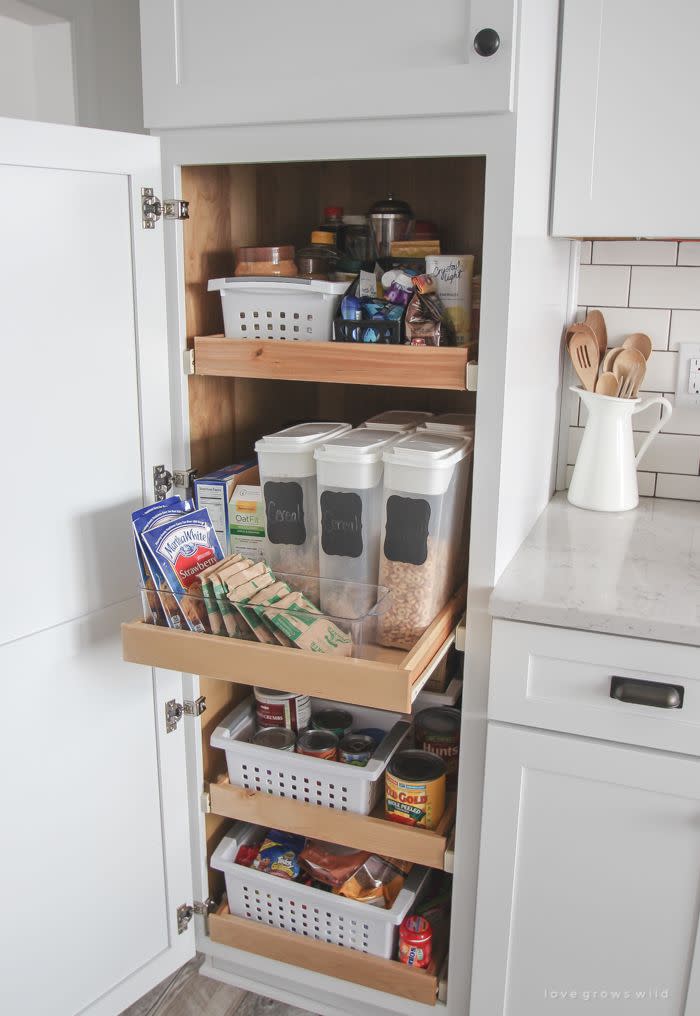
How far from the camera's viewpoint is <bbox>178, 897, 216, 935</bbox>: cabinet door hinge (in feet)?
5.63

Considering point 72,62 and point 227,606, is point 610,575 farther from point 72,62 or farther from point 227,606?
point 72,62

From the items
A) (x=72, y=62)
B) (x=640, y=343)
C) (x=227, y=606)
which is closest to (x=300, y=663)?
(x=227, y=606)

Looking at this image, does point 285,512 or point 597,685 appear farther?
point 285,512

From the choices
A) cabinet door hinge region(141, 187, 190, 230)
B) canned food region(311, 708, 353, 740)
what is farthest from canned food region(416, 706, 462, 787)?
cabinet door hinge region(141, 187, 190, 230)

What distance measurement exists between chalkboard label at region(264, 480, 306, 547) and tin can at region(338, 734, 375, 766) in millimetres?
419

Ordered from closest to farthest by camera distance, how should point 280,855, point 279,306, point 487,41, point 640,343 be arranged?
point 487,41 → point 279,306 → point 280,855 → point 640,343

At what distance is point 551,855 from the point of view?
1.42 metres

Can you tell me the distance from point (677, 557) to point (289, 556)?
26.5 inches

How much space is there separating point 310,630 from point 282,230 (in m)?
0.94

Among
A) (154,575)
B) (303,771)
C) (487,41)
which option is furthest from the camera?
(303,771)

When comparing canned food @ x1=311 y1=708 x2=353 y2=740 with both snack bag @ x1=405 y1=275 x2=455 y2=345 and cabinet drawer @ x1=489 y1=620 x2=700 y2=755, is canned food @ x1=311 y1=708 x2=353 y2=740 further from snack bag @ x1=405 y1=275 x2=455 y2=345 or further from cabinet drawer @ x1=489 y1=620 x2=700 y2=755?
snack bag @ x1=405 y1=275 x2=455 y2=345

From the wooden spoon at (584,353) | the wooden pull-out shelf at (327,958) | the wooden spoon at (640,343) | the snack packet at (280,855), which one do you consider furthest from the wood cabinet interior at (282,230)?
the wooden pull-out shelf at (327,958)

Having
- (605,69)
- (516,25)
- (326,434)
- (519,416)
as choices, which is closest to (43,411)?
(326,434)

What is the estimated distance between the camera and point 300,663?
131 cm
